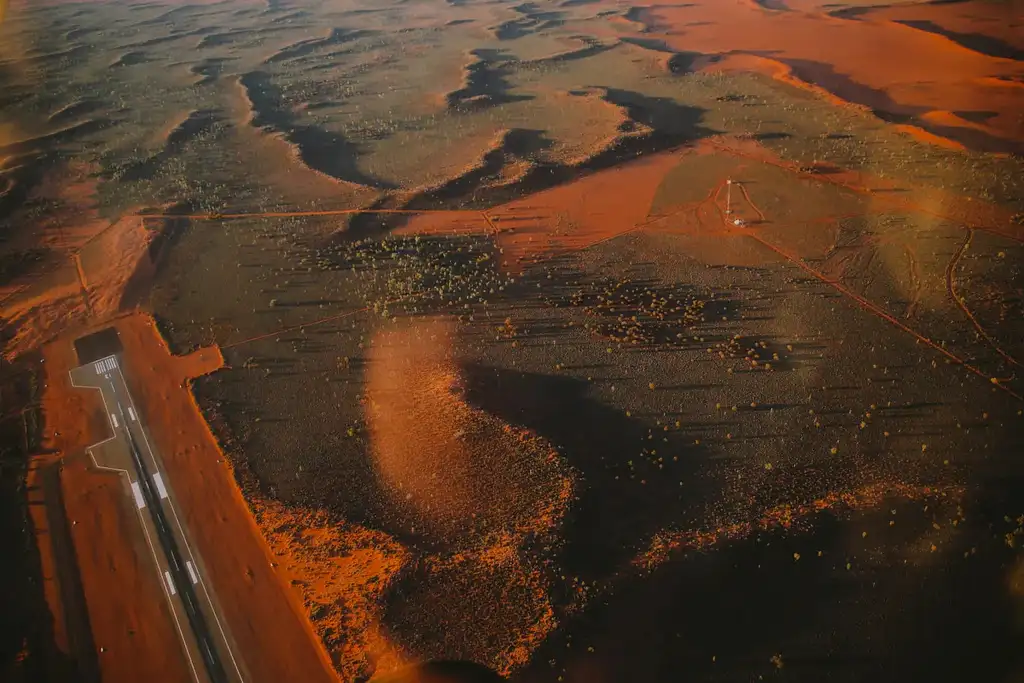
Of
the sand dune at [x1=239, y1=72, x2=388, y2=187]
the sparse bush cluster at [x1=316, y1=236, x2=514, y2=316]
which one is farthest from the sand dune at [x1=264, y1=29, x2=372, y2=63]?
the sparse bush cluster at [x1=316, y1=236, x2=514, y2=316]

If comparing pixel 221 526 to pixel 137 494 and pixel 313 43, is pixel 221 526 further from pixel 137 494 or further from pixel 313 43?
pixel 313 43

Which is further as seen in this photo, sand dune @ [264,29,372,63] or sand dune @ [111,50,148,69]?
sand dune @ [264,29,372,63]

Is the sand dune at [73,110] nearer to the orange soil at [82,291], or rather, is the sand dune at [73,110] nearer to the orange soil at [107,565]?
the orange soil at [82,291]

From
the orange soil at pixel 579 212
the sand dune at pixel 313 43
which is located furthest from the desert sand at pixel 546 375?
the sand dune at pixel 313 43

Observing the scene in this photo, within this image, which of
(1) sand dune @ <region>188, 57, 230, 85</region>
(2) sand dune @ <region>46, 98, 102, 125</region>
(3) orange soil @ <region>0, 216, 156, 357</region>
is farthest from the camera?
(1) sand dune @ <region>188, 57, 230, 85</region>

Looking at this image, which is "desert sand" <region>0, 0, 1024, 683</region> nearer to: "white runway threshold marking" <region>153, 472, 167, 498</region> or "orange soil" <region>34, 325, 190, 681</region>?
"orange soil" <region>34, 325, 190, 681</region>

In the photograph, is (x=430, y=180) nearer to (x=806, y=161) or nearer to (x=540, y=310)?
(x=540, y=310)

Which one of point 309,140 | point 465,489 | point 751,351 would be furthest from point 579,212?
point 309,140
